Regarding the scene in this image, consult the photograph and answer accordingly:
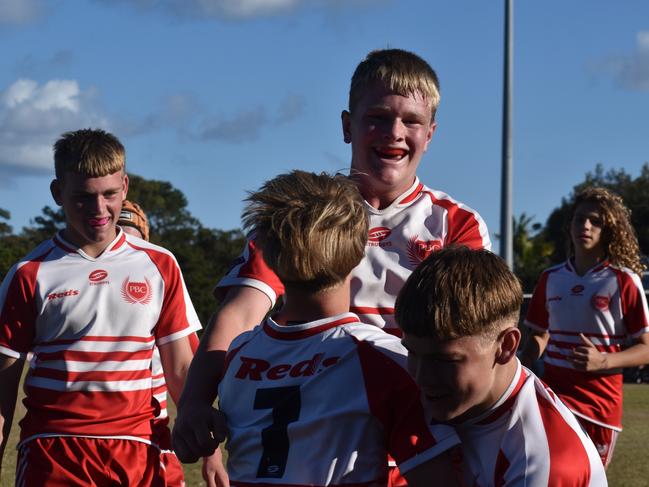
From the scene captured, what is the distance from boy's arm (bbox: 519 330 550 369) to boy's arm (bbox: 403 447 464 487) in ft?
18.5

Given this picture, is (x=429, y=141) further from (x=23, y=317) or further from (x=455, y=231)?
(x=23, y=317)

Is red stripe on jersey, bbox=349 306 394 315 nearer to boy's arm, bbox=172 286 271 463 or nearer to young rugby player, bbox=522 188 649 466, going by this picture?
boy's arm, bbox=172 286 271 463

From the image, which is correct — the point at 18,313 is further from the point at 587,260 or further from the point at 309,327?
the point at 587,260

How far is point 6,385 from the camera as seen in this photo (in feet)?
16.2

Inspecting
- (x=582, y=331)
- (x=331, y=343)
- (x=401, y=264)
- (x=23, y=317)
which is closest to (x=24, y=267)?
(x=23, y=317)

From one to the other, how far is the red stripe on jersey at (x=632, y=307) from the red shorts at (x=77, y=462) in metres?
4.24

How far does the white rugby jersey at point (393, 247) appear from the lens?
3369mm

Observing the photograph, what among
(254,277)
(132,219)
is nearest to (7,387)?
(132,219)

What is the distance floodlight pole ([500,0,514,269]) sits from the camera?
1720 cm

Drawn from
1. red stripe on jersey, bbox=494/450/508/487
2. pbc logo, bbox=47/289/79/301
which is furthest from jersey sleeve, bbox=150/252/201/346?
red stripe on jersey, bbox=494/450/508/487

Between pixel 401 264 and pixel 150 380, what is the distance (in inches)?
81.2

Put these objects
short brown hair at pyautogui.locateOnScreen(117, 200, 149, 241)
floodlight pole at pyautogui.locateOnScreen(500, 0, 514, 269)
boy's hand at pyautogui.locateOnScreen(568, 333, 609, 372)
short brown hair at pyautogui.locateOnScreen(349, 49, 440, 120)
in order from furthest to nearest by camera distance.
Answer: floodlight pole at pyautogui.locateOnScreen(500, 0, 514, 269) < boy's hand at pyautogui.locateOnScreen(568, 333, 609, 372) < short brown hair at pyautogui.locateOnScreen(117, 200, 149, 241) < short brown hair at pyautogui.locateOnScreen(349, 49, 440, 120)

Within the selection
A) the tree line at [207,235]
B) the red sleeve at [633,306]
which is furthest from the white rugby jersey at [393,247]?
the tree line at [207,235]

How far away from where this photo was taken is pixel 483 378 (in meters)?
2.64
